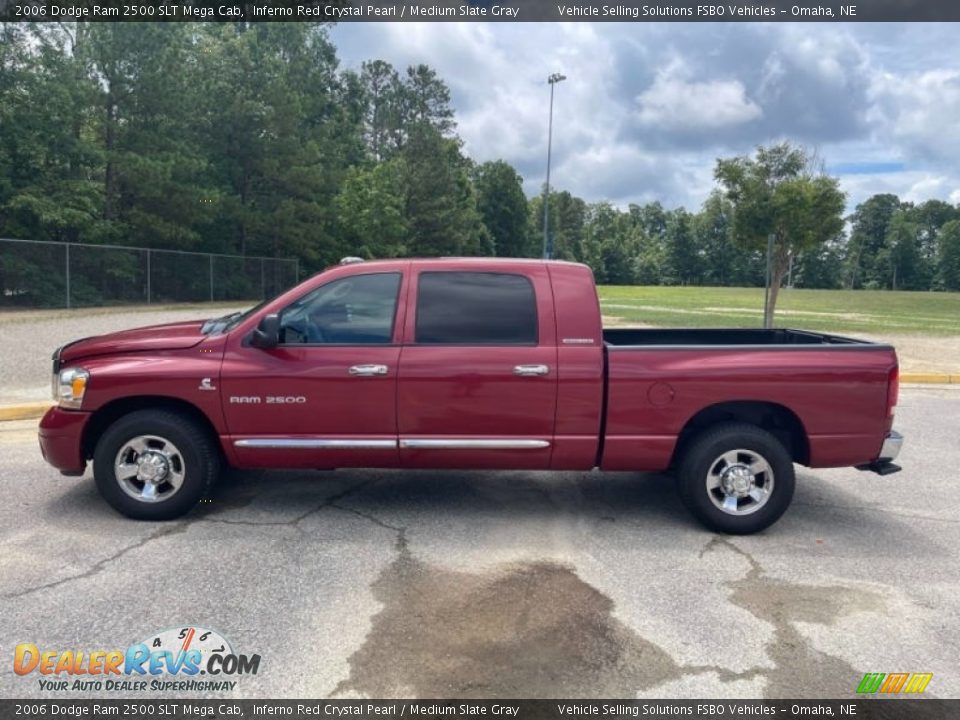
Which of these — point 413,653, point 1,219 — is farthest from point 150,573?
point 1,219

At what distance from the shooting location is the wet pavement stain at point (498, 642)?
2908 millimetres

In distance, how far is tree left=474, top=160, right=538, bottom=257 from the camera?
85750mm

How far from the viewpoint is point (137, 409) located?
467 centimetres

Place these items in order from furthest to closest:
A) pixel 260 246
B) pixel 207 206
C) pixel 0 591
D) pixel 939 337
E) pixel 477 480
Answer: pixel 260 246
pixel 207 206
pixel 939 337
pixel 477 480
pixel 0 591

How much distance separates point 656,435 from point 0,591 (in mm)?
3937

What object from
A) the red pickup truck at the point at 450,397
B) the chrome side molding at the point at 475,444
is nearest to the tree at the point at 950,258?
the red pickup truck at the point at 450,397

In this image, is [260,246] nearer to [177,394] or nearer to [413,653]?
[177,394]

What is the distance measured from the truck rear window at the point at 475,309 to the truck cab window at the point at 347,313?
0.76 feet

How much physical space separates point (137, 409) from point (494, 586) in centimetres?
275

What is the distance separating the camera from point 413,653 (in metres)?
3.12

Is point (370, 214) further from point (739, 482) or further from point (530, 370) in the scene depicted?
point (739, 482)

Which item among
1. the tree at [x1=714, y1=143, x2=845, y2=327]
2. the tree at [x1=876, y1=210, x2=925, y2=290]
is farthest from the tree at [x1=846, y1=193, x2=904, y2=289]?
the tree at [x1=714, y1=143, x2=845, y2=327]

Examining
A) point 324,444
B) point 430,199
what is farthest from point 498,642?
point 430,199

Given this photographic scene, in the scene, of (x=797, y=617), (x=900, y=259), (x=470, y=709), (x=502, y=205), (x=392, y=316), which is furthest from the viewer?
(x=900, y=259)
